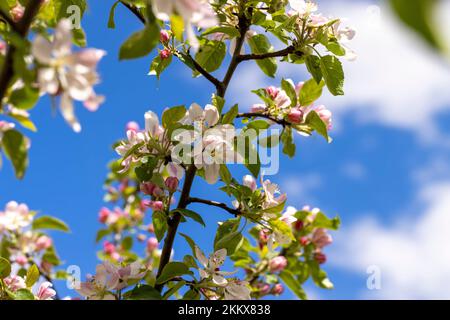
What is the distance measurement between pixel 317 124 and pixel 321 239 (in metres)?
0.85

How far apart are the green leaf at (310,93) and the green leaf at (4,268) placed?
1.03 metres

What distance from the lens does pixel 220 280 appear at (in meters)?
1.54

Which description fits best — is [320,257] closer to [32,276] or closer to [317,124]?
[317,124]

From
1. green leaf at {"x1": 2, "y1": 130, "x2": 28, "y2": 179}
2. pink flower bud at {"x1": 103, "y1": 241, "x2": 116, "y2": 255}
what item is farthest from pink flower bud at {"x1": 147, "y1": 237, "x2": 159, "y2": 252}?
green leaf at {"x1": 2, "y1": 130, "x2": 28, "y2": 179}

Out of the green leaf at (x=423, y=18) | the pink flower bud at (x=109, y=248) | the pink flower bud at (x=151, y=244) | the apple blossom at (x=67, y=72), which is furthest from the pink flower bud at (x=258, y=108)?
the pink flower bud at (x=109, y=248)

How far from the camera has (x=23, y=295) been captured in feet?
4.99

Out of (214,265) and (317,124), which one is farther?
(317,124)

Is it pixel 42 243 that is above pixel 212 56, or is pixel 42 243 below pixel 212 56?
below

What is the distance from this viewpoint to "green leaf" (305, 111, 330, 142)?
176 cm

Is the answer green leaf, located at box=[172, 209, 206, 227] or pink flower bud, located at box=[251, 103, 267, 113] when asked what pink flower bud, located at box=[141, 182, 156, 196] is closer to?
green leaf, located at box=[172, 209, 206, 227]

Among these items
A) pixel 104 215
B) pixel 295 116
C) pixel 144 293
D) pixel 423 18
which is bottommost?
pixel 423 18

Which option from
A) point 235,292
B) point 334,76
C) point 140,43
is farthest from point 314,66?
point 140,43

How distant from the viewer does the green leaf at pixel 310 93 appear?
5.98 feet
